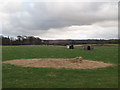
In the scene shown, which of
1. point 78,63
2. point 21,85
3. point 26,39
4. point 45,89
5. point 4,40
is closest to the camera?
point 45,89

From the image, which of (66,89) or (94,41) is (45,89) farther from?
(94,41)

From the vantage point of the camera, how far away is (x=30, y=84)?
7539mm

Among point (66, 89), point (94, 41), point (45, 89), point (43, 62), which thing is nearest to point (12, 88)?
point (45, 89)

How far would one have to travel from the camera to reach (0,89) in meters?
6.98

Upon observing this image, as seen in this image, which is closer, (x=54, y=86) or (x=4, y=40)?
(x=54, y=86)

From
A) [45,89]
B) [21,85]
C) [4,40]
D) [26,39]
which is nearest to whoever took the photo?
[45,89]

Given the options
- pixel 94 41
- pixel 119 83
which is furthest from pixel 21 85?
pixel 94 41

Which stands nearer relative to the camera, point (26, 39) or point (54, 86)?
point (54, 86)

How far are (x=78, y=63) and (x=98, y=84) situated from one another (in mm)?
6073

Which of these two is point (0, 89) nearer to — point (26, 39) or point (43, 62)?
point (43, 62)

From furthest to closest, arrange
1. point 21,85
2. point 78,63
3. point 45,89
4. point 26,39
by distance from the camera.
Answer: point 26,39
point 78,63
point 21,85
point 45,89

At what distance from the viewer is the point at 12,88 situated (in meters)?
6.97

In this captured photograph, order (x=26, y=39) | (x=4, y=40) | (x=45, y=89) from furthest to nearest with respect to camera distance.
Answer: (x=26, y=39), (x=4, y=40), (x=45, y=89)

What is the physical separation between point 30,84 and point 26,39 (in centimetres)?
13160
